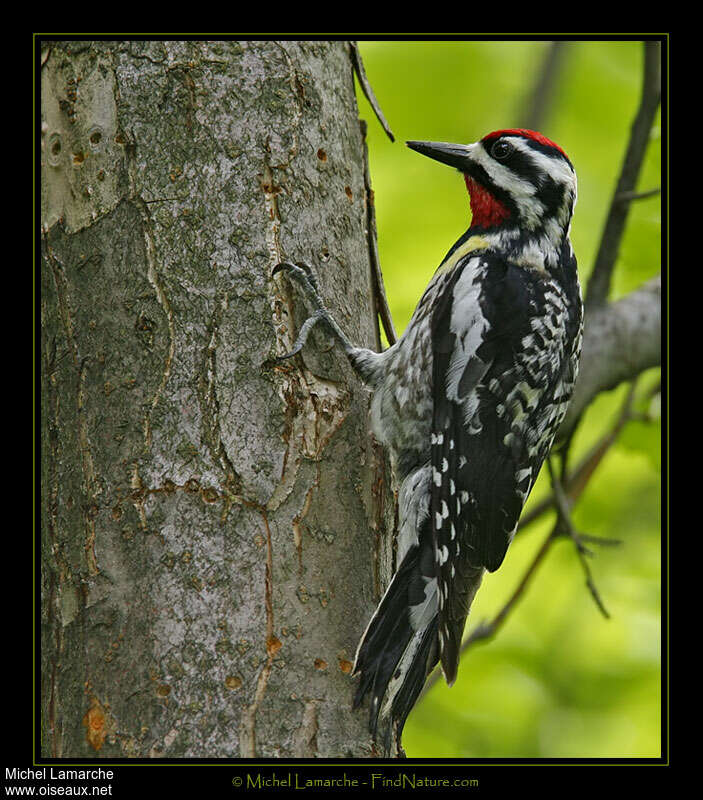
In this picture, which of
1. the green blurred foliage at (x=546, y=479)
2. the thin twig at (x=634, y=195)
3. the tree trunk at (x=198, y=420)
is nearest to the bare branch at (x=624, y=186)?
the thin twig at (x=634, y=195)

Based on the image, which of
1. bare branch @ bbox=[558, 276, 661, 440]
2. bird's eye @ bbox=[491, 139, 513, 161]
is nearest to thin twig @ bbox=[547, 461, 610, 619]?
bare branch @ bbox=[558, 276, 661, 440]

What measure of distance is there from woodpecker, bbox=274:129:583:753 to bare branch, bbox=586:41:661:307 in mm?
345

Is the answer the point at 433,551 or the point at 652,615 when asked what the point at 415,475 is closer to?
the point at 433,551

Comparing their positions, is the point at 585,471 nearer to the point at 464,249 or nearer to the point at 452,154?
the point at 464,249

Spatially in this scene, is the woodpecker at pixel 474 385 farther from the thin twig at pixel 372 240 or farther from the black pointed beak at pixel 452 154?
the thin twig at pixel 372 240

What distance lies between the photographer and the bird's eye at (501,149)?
3.12 meters

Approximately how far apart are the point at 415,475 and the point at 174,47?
1.41 meters

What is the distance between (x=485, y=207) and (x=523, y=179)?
0.17 m

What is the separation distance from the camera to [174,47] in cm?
231

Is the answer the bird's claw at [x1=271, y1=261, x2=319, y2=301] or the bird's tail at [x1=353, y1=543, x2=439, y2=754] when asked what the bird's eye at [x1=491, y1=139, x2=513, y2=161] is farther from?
the bird's tail at [x1=353, y1=543, x2=439, y2=754]

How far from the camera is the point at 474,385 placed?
2.74 m

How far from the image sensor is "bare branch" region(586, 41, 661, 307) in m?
3.36

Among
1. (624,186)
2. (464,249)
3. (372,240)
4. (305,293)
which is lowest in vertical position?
(305,293)

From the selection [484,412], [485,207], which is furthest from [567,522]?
[485,207]
